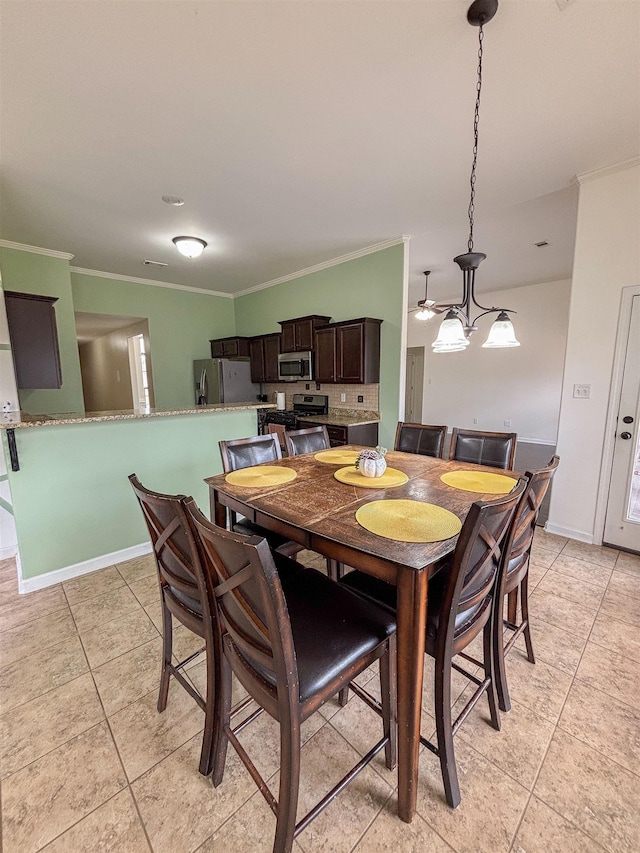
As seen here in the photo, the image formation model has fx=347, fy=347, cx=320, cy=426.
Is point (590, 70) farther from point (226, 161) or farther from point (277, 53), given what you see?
point (226, 161)

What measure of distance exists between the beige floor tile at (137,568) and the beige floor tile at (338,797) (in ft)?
5.39

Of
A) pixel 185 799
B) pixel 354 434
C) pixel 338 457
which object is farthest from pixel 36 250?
pixel 185 799

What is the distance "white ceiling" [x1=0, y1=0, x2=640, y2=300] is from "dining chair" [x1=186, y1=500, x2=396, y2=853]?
208 centimetres

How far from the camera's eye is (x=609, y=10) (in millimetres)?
1456

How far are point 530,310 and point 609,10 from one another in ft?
18.3

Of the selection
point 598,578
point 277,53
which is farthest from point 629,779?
point 277,53

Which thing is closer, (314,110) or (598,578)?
(314,110)

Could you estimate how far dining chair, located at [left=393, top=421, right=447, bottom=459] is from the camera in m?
2.63

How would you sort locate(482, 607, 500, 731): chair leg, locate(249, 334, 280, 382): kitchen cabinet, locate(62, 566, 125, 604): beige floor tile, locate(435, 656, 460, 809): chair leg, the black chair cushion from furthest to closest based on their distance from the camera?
locate(249, 334, 280, 382): kitchen cabinet, locate(62, 566, 125, 604): beige floor tile, locate(482, 607, 500, 731): chair leg, locate(435, 656, 460, 809): chair leg, the black chair cushion

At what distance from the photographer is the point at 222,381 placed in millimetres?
5625

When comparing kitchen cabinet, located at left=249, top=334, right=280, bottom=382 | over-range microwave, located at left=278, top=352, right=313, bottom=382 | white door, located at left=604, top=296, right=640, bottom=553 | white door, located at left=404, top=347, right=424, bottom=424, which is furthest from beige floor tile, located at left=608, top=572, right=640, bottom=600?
white door, located at left=404, top=347, right=424, bottom=424

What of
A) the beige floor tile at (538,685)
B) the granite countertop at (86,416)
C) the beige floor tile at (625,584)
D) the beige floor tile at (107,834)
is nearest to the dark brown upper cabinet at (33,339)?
the granite countertop at (86,416)

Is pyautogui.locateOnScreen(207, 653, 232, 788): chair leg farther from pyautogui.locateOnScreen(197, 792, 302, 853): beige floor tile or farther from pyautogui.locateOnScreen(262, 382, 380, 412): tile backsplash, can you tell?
pyautogui.locateOnScreen(262, 382, 380, 412): tile backsplash

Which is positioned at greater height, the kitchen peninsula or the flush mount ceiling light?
the flush mount ceiling light
